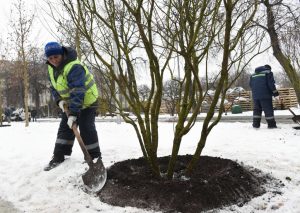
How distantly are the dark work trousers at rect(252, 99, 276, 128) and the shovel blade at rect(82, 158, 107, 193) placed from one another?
5.35 metres

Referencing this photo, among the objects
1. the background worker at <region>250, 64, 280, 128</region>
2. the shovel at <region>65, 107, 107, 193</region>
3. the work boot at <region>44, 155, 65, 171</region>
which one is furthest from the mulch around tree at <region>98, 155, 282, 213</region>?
the background worker at <region>250, 64, 280, 128</region>

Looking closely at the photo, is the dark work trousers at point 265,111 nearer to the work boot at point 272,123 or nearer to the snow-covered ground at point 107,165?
the work boot at point 272,123

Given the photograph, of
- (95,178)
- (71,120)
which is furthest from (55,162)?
(95,178)

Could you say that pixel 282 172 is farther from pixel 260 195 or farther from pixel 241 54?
pixel 241 54

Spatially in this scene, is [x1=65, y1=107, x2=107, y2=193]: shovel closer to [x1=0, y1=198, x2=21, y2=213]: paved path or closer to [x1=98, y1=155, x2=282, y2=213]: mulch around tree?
[x1=98, y1=155, x2=282, y2=213]: mulch around tree

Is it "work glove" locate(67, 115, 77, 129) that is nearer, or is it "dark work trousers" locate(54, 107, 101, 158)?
"work glove" locate(67, 115, 77, 129)

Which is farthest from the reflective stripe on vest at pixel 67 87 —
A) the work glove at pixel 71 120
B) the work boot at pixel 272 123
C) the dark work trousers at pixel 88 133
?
the work boot at pixel 272 123

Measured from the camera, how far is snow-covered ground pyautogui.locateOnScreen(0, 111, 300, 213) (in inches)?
126

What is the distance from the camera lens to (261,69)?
8.59 m

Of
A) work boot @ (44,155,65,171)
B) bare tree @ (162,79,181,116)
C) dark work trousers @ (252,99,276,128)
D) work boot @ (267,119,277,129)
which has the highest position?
bare tree @ (162,79,181,116)

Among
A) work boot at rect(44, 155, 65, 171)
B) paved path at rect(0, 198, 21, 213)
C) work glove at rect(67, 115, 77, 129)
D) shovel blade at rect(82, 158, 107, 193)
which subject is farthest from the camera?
work boot at rect(44, 155, 65, 171)

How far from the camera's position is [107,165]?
14.8ft

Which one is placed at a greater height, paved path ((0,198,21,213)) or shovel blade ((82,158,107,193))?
shovel blade ((82,158,107,193))

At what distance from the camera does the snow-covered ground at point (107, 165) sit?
3.19 m
